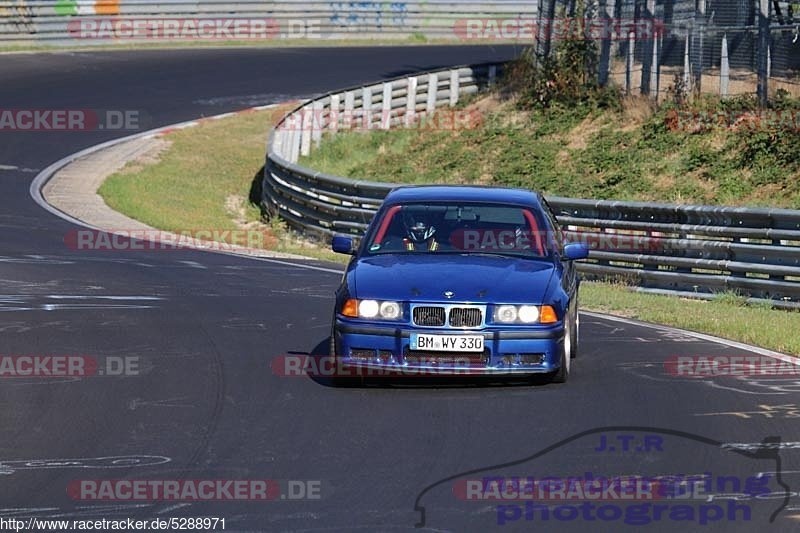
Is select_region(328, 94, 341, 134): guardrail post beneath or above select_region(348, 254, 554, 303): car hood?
beneath

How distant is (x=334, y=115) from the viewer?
31.9 metres

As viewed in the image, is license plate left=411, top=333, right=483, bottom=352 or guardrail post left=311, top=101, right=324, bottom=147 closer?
license plate left=411, top=333, right=483, bottom=352

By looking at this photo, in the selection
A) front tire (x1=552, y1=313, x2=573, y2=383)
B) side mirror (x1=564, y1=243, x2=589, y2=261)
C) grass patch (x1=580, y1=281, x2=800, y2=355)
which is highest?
side mirror (x1=564, y1=243, x2=589, y2=261)

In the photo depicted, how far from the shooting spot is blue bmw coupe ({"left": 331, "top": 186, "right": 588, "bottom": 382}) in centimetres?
1010

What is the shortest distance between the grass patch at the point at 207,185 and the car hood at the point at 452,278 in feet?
33.3

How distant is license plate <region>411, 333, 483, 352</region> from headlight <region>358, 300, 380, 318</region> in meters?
0.39

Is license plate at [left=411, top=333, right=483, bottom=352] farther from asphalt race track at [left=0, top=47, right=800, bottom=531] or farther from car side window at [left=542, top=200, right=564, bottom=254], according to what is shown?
car side window at [left=542, top=200, right=564, bottom=254]

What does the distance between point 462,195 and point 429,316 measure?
6.14 feet

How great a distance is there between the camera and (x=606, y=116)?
28.1 m

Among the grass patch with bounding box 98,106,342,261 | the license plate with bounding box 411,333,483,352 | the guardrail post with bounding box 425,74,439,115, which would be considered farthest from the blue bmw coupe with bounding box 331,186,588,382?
the guardrail post with bounding box 425,74,439,115

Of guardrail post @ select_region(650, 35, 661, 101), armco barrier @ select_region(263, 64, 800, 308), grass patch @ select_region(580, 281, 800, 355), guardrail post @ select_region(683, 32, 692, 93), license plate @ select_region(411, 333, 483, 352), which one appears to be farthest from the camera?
guardrail post @ select_region(650, 35, 661, 101)

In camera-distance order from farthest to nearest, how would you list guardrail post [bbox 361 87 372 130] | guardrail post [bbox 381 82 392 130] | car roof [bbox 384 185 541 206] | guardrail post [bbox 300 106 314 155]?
1. guardrail post [bbox 381 82 392 130]
2. guardrail post [bbox 361 87 372 130]
3. guardrail post [bbox 300 106 314 155]
4. car roof [bbox 384 185 541 206]

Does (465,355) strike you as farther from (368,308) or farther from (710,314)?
(710,314)

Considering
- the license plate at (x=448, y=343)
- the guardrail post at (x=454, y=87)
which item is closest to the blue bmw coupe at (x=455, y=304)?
the license plate at (x=448, y=343)
